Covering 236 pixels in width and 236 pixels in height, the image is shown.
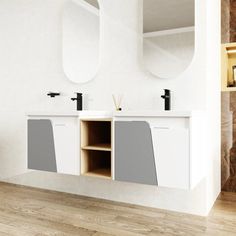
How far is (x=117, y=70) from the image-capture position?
2436 mm

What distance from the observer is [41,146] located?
2234 millimetres

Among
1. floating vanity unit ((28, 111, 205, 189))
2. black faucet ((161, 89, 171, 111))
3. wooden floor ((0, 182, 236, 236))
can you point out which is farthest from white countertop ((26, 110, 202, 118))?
wooden floor ((0, 182, 236, 236))

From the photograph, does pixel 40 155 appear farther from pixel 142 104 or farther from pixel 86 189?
pixel 142 104

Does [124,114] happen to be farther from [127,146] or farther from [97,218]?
[97,218]

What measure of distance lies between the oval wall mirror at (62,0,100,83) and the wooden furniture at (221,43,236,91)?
1.19 meters

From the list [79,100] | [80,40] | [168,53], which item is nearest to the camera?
[168,53]

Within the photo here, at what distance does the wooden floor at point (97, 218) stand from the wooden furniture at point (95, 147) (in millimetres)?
335

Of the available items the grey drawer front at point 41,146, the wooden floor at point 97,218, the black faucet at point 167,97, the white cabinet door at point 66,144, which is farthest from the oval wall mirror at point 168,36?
the wooden floor at point 97,218

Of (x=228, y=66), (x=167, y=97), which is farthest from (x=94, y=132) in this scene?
(x=228, y=66)

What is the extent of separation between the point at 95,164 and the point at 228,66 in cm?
163

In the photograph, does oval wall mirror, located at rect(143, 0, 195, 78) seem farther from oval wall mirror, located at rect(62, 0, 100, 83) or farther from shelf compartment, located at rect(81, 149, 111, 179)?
shelf compartment, located at rect(81, 149, 111, 179)

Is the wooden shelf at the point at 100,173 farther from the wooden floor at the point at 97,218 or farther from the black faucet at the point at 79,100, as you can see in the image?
the black faucet at the point at 79,100

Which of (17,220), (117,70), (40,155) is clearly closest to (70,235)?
(17,220)

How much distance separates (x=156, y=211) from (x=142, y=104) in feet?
2.91
